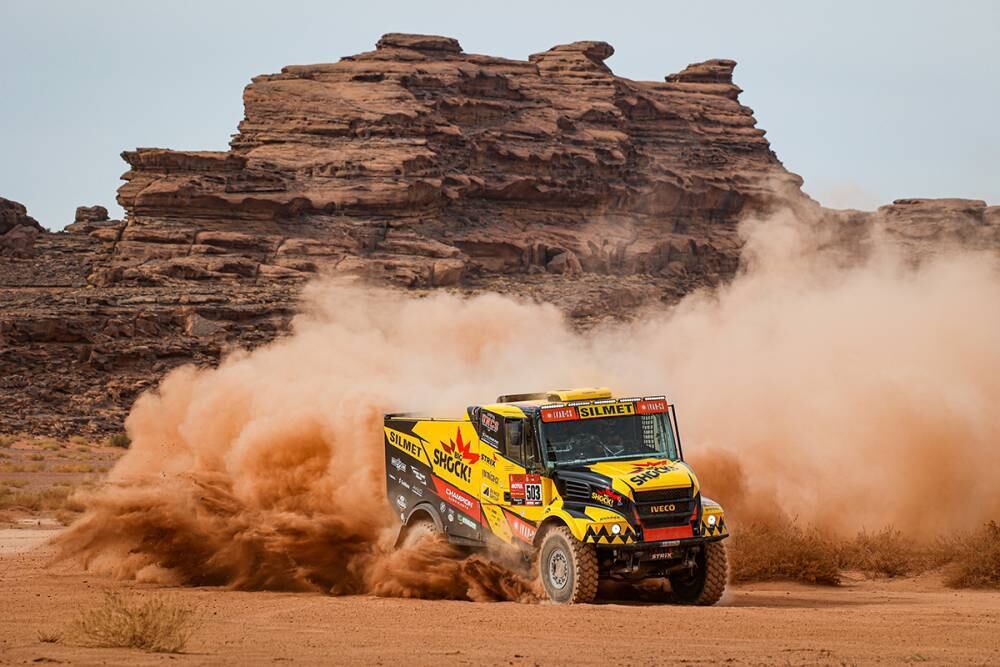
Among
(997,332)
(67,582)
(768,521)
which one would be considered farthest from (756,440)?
(67,582)

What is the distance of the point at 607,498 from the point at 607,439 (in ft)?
4.09

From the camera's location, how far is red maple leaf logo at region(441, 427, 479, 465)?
20062 mm

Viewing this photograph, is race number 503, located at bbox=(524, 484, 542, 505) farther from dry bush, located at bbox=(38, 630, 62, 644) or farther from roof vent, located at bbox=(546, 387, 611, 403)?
dry bush, located at bbox=(38, 630, 62, 644)

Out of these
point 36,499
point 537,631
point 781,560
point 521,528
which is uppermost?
point 36,499

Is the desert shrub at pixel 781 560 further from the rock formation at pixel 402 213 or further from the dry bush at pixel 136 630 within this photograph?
the rock formation at pixel 402 213

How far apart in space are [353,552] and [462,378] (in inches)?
245

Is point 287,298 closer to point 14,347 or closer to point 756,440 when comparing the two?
point 14,347

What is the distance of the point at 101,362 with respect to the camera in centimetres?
6862

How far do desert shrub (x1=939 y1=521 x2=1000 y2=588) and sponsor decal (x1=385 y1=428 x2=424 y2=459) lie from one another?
8.06 m

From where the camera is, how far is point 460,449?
20.3 metres

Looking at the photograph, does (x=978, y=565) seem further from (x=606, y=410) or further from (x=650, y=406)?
(x=606, y=410)

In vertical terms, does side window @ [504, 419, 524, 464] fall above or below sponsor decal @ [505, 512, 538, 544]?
above

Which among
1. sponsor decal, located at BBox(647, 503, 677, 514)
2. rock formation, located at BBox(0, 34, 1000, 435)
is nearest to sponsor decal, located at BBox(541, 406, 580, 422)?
sponsor decal, located at BBox(647, 503, 677, 514)

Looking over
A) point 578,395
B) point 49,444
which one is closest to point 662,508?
point 578,395
